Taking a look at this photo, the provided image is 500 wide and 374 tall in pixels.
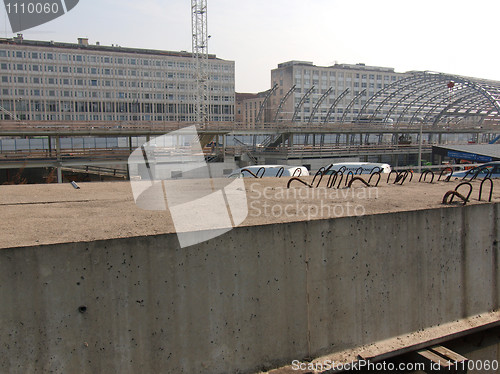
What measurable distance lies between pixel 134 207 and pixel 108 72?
248 feet

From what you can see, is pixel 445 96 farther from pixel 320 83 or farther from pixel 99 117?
pixel 99 117

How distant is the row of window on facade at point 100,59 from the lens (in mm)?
67625

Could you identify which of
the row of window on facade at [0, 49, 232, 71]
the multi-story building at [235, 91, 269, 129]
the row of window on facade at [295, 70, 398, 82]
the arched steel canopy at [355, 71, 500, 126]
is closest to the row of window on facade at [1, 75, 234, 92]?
the row of window on facade at [0, 49, 232, 71]

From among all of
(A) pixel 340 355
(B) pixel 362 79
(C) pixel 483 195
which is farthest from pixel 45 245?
(B) pixel 362 79

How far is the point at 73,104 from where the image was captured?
2847 inches

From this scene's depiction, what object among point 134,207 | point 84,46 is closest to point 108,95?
point 84,46

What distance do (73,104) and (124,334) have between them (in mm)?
77062

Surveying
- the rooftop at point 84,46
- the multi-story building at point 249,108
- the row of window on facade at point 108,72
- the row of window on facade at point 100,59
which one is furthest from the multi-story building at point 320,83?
the rooftop at point 84,46

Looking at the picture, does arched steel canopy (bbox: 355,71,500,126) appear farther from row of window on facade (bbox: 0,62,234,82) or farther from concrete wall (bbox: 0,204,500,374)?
concrete wall (bbox: 0,204,500,374)

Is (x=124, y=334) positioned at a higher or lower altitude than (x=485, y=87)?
lower

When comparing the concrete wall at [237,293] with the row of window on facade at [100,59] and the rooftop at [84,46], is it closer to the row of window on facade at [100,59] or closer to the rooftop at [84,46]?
the row of window on facade at [100,59]

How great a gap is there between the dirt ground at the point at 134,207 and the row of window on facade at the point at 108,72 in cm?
7105

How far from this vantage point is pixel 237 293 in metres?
4.61

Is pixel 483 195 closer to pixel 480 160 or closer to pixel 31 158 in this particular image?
pixel 480 160
